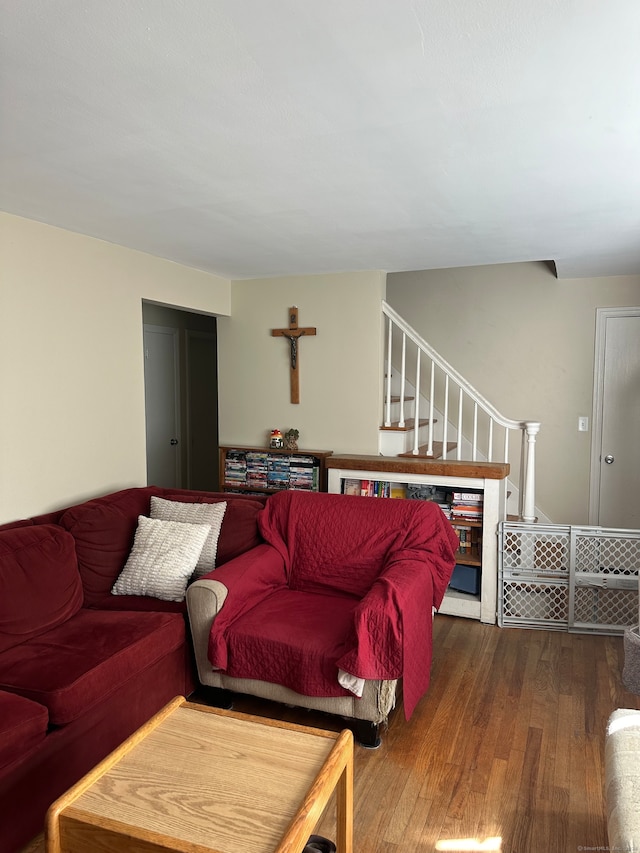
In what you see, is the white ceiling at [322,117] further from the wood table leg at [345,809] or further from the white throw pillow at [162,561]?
the wood table leg at [345,809]

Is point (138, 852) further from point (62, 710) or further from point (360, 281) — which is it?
point (360, 281)

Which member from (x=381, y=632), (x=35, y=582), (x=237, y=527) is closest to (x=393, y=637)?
(x=381, y=632)

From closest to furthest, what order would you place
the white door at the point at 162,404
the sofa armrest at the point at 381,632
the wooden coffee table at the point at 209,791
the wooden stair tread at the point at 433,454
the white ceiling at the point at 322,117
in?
the white ceiling at the point at 322,117, the wooden coffee table at the point at 209,791, the sofa armrest at the point at 381,632, the wooden stair tread at the point at 433,454, the white door at the point at 162,404

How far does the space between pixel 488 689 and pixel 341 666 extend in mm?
1016

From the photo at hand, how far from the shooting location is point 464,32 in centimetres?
143

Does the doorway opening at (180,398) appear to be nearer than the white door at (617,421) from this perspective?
No

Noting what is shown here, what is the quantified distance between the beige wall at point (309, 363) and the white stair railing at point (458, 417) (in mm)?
176

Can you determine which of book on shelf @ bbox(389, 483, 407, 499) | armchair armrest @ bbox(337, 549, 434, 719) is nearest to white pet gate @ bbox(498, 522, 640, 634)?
book on shelf @ bbox(389, 483, 407, 499)

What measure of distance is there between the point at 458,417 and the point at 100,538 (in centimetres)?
279

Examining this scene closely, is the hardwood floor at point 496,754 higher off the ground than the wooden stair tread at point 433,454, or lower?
lower

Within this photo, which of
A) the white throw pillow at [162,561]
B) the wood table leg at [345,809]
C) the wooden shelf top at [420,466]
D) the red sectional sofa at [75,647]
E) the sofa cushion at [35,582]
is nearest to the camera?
the wood table leg at [345,809]

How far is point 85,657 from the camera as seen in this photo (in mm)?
2396

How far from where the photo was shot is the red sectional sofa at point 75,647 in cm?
204

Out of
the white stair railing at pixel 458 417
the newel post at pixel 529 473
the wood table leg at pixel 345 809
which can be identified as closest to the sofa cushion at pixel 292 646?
the wood table leg at pixel 345 809
